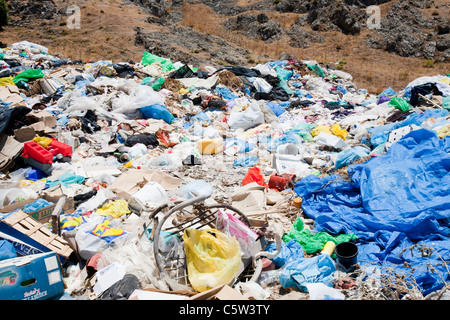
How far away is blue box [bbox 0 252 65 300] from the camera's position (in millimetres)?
2156

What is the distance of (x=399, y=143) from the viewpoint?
463 centimetres

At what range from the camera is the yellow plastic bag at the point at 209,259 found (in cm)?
237

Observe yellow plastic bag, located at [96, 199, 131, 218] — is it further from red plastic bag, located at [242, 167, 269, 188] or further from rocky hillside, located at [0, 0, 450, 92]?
rocky hillside, located at [0, 0, 450, 92]

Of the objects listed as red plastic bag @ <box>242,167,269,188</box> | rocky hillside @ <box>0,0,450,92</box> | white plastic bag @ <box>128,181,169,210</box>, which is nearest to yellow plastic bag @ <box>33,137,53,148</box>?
white plastic bag @ <box>128,181,169,210</box>

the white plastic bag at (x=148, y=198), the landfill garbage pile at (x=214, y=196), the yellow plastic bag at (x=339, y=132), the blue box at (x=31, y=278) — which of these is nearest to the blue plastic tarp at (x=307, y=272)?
the landfill garbage pile at (x=214, y=196)

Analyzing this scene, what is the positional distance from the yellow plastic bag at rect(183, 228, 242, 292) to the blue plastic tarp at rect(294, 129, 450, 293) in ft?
4.77

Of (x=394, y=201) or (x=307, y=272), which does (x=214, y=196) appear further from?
(x=394, y=201)

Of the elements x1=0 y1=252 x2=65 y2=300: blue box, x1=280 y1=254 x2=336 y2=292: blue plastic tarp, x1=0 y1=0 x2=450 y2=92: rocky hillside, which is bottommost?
x1=0 y1=0 x2=450 y2=92: rocky hillside

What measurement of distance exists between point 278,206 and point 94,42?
15.6 m

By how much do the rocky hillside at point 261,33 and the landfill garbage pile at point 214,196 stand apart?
6.67 metres

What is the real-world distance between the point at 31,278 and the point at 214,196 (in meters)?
2.54

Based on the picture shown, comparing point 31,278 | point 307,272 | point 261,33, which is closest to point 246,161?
point 307,272
